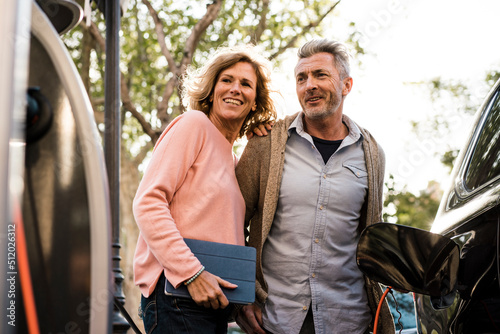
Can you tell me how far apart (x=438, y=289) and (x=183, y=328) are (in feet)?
3.06

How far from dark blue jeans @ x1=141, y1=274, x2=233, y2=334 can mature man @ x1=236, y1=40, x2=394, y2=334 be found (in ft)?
1.31

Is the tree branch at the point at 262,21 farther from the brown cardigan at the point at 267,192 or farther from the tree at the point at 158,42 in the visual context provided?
the brown cardigan at the point at 267,192

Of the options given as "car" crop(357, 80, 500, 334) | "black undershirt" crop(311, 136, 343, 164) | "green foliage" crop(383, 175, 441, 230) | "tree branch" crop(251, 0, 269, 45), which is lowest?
"green foliage" crop(383, 175, 441, 230)

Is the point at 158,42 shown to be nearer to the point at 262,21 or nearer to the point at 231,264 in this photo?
the point at 262,21

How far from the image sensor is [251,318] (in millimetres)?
2812

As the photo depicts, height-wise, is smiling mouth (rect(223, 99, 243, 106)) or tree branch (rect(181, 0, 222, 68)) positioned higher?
tree branch (rect(181, 0, 222, 68))

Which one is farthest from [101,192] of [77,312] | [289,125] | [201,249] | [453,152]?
[453,152]

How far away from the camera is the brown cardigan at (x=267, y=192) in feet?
9.26

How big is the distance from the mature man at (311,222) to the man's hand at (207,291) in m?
0.40

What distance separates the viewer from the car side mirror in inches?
75.5

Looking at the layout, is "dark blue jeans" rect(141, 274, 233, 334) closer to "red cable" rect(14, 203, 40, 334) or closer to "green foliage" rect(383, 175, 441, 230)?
"red cable" rect(14, 203, 40, 334)

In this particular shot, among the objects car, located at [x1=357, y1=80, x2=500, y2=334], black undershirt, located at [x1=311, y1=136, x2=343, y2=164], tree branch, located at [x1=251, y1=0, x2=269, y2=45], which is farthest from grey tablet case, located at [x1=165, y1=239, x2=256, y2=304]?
tree branch, located at [x1=251, y1=0, x2=269, y2=45]

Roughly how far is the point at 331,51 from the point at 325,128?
396 mm

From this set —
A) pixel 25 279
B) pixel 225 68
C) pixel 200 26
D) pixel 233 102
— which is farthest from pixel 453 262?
pixel 200 26
